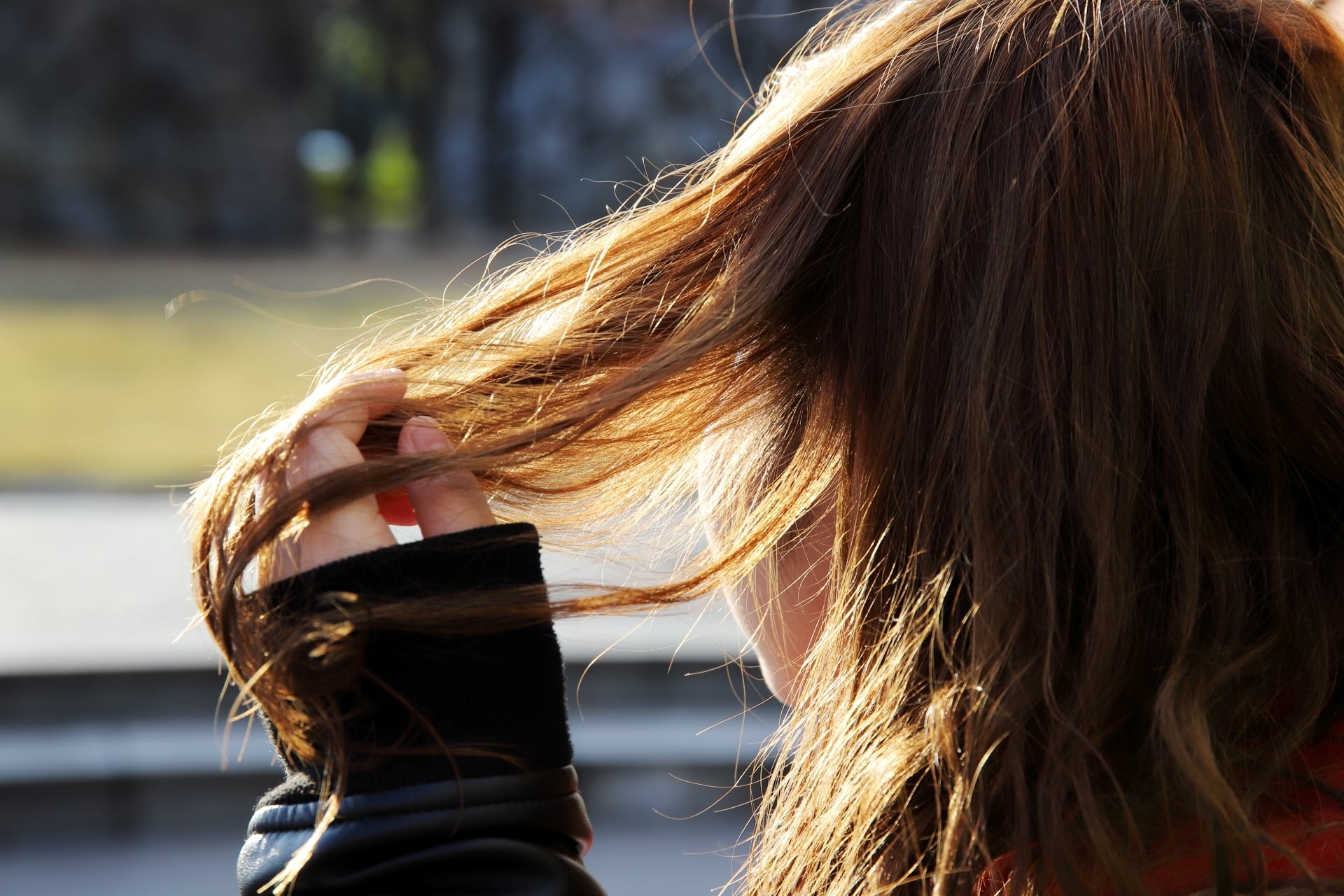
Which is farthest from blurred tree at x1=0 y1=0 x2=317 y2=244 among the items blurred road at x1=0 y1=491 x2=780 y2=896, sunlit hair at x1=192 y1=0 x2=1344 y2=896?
sunlit hair at x1=192 y1=0 x2=1344 y2=896

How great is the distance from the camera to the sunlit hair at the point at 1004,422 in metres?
0.91

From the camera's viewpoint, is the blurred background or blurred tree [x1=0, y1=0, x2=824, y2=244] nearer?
the blurred background

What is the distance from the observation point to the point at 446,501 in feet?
3.17

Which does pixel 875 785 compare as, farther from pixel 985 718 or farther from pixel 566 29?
pixel 566 29

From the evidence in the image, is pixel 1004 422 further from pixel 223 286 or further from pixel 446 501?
pixel 223 286

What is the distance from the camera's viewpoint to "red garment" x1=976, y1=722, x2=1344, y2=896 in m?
0.86

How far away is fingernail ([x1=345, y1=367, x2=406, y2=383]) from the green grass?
406cm

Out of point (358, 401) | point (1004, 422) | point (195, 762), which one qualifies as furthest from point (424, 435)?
point (195, 762)

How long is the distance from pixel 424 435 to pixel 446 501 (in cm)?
6

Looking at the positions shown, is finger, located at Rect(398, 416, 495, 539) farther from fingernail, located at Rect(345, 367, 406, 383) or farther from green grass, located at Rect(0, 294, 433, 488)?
green grass, located at Rect(0, 294, 433, 488)

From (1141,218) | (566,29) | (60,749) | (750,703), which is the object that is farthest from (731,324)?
Answer: (566,29)

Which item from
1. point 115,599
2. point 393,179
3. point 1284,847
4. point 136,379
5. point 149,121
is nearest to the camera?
point 1284,847

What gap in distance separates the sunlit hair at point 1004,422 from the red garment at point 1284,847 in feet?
0.06

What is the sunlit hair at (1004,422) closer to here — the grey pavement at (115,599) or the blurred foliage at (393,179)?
the grey pavement at (115,599)
